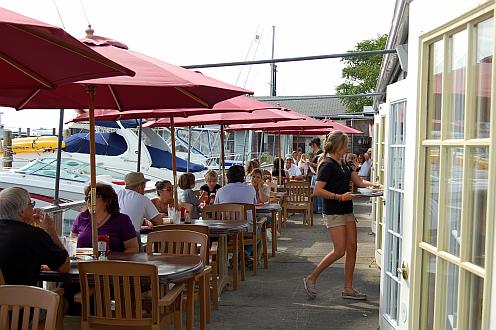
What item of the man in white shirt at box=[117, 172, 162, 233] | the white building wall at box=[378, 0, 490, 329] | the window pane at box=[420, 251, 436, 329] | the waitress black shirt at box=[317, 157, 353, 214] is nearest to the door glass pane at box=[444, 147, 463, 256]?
the window pane at box=[420, 251, 436, 329]

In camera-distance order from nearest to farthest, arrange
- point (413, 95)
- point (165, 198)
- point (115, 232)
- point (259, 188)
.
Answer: point (413, 95) < point (115, 232) < point (165, 198) < point (259, 188)

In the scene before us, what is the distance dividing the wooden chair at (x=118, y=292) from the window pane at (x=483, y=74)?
2480mm

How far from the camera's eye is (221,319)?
685 cm

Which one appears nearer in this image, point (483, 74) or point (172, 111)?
point (483, 74)

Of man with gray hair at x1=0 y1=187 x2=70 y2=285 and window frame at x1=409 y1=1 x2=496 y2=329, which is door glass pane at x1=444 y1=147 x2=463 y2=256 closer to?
window frame at x1=409 y1=1 x2=496 y2=329

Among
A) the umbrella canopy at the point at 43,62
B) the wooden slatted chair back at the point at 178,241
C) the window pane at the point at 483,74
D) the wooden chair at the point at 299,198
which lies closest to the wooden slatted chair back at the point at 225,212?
the wooden slatted chair back at the point at 178,241

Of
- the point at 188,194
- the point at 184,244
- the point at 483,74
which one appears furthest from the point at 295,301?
the point at 483,74

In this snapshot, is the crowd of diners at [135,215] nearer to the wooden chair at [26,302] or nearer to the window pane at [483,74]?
the wooden chair at [26,302]

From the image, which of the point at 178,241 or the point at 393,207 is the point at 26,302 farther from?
the point at 393,207

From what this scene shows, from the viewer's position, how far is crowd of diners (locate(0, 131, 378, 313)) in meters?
4.54

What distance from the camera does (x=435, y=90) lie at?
3186mm

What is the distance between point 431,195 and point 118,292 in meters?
2.28

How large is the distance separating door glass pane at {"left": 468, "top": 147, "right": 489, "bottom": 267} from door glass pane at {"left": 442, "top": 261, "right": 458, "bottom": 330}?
0.23 m

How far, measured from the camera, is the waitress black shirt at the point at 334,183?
7.02 meters
